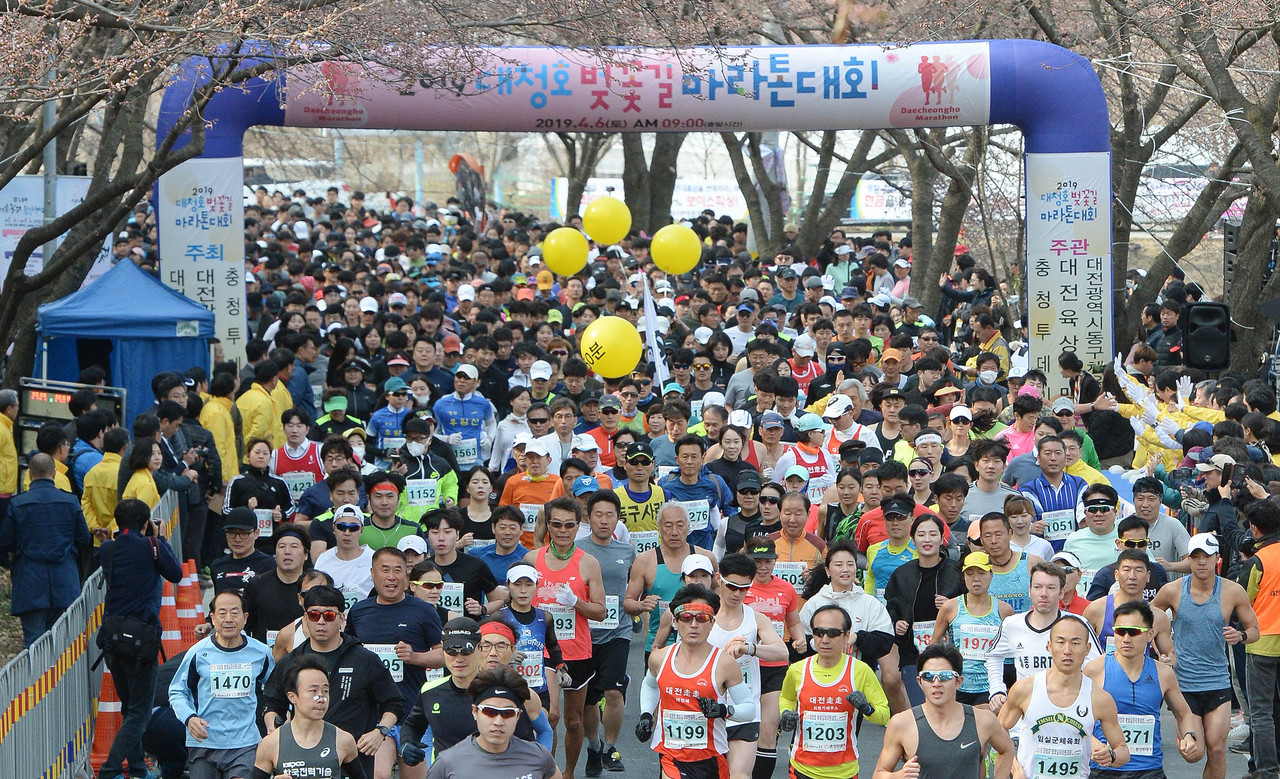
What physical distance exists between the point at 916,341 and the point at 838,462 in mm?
5056

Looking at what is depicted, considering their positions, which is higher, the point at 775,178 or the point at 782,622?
the point at 775,178

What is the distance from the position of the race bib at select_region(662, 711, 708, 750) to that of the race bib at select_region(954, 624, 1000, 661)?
1619 millimetres

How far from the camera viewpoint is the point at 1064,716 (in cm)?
749

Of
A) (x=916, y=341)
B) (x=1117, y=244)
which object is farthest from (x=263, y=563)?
(x=1117, y=244)

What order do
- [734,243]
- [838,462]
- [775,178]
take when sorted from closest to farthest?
[838,462] < [734,243] < [775,178]

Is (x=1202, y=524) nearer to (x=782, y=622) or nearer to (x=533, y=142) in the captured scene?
(x=782, y=622)

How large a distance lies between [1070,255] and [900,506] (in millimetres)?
6281

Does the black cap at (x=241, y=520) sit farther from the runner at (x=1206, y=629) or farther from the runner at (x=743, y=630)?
the runner at (x=1206, y=629)

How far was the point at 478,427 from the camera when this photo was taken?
43.0 ft

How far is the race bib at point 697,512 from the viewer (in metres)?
10.8

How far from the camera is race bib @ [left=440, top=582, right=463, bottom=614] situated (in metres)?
9.10

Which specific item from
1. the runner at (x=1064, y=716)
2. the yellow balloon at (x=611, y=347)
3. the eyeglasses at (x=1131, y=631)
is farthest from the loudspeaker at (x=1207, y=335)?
the runner at (x=1064, y=716)

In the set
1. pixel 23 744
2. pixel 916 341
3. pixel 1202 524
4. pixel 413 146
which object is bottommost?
pixel 23 744

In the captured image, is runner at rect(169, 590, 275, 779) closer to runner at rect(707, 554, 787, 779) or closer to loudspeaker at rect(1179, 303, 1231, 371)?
runner at rect(707, 554, 787, 779)
